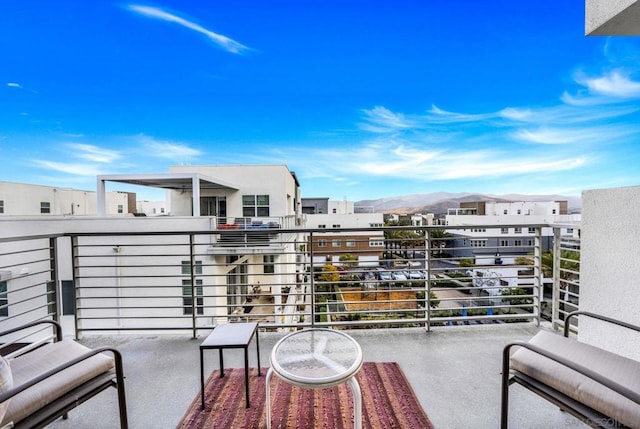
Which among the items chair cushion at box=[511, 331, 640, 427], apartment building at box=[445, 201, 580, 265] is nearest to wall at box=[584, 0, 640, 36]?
apartment building at box=[445, 201, 580, 265]

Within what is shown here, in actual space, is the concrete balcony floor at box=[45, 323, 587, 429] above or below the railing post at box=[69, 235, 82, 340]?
below

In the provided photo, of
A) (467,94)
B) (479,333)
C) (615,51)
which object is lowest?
(479,333)

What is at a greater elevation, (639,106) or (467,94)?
(467,94)

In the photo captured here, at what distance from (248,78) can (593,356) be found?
8.01 m

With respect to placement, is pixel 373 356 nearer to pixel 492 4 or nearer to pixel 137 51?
pixel 492 4

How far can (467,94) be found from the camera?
6.94m

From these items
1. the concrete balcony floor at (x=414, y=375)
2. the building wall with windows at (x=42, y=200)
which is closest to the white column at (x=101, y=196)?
the building wall with windows at (x=42, y=200)

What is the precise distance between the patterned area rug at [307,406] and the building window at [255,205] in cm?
932

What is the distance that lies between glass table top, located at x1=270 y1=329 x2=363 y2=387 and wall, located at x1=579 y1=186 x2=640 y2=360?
186 cm

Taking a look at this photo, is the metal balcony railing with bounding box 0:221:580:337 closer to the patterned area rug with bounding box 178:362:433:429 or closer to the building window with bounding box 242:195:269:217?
the patterned area rug with bounding box 178:362:433:429

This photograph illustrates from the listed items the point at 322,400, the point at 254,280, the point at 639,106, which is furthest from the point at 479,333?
the point at 254,280

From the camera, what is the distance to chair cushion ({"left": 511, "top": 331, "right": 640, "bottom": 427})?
3.29 feet

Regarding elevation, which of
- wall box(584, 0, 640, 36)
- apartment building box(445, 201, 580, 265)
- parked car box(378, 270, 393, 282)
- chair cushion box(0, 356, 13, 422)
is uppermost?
wall box(584, 0, 640, 36)

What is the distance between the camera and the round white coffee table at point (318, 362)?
1.24 m
